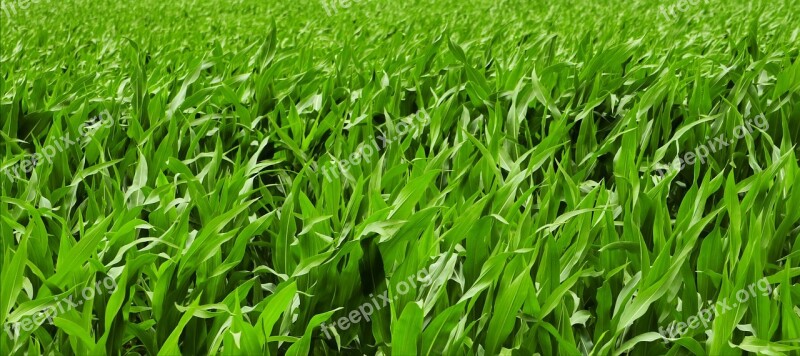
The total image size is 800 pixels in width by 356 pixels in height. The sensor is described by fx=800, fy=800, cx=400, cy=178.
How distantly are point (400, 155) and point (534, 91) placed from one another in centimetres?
70

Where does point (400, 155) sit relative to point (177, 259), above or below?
below

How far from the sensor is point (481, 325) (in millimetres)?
1542

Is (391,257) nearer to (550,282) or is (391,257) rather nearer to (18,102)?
(550,282)

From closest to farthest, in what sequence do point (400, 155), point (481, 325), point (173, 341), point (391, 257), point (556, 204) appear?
point (173, 341) → point (481, 325) → point (391, 257) → point (556, 204) → point (400, 155)

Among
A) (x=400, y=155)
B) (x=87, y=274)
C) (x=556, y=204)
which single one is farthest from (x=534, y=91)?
(x=87, y=274)

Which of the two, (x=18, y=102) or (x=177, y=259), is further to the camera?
Result: (x=18, y=102)

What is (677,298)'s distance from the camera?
1.67 m

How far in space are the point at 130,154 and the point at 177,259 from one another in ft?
3.64

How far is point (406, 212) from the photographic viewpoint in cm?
189

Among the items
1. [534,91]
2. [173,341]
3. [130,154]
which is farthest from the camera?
[534,91]

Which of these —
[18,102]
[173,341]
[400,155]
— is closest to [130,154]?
[18,102]

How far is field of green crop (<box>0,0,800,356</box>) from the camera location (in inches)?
60.7

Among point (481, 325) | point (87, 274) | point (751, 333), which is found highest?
point (87, 274)

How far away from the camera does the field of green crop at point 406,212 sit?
1.54 m
